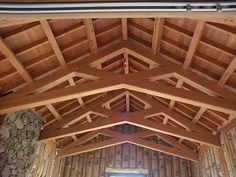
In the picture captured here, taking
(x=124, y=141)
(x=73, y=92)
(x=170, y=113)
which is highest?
(x=170, y=113)

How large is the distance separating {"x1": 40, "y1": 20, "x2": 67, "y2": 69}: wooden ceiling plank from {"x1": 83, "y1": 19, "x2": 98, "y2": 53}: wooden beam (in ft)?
2.68

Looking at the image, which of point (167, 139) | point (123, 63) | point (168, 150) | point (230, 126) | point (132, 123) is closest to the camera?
point (230, 126)

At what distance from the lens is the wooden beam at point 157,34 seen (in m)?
5.43

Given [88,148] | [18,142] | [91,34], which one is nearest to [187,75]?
[91,34]

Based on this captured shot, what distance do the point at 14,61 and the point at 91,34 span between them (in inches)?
75.9

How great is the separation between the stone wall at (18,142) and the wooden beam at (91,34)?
2.68m

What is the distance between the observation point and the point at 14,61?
5262 millimetres

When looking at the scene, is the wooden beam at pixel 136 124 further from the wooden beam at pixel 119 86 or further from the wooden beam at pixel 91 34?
the wooden beam at pixel 91 34

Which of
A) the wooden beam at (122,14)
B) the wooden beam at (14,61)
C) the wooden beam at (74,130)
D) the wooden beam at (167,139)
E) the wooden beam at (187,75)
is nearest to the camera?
the wooden beam at (122,14)

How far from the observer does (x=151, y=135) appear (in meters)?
9.91

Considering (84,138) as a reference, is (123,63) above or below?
above

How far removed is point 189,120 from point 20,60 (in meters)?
5.67

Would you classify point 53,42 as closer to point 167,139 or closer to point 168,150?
point 168,150

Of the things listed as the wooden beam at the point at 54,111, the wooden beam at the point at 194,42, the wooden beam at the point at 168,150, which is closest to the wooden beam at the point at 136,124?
the wooden beam at the point at 54,111
